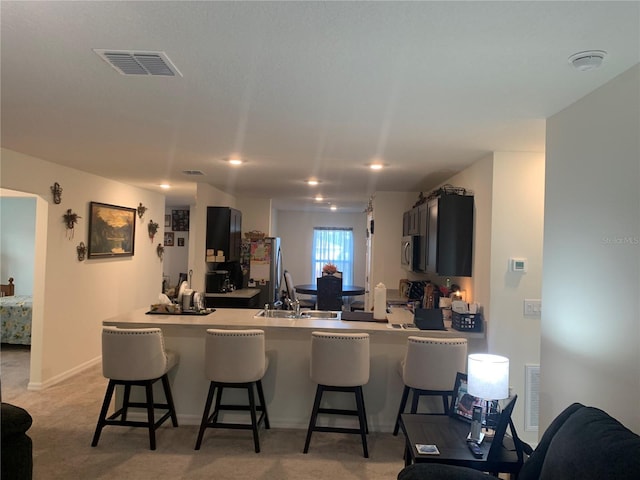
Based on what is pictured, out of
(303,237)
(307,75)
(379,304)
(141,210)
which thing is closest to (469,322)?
(379,304)

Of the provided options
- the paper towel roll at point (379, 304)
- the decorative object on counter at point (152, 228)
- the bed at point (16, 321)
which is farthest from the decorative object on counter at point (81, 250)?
the paper towel roll at point (379, 304)

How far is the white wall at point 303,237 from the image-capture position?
36.8ft

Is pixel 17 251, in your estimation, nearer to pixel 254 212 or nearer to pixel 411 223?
pixel 254 212

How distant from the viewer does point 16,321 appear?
634cm

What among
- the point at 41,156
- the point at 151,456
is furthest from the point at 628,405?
the point at 41,156

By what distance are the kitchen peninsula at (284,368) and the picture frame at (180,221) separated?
7.33 metres

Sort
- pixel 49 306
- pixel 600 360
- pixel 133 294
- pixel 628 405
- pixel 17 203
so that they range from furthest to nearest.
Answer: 1. pixel 17 203
2. pixel 133 294
3. pixel 49 306
4. pixel 600 360
5. pixel 628 405

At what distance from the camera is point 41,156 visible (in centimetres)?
433

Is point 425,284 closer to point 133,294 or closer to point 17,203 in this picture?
point 133,294

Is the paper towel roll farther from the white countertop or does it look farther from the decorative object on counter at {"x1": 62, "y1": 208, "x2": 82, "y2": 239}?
the decorative object on counter at {"x1": 62, "y1": 208, "x2": 82, "y2": 239}

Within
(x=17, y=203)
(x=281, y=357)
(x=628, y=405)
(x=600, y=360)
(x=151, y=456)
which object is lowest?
(x=151, y=456)

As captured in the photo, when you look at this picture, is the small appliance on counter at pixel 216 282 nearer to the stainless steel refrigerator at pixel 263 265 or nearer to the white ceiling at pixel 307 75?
the stainless steel refrigerator at pixel 263 265

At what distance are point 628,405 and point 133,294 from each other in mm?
6521

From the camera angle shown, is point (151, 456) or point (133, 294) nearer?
point (151, 456)
